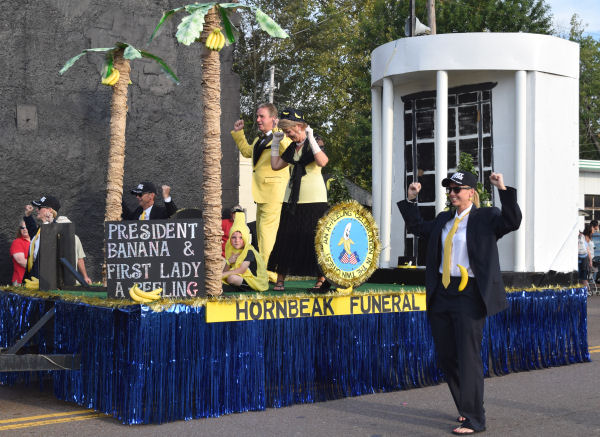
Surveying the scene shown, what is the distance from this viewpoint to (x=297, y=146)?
323 inches

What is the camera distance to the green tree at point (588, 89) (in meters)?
44.4

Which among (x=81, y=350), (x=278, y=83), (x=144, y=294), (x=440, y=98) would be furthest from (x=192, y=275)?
(x=278, y=83)

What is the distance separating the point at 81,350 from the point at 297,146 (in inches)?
109

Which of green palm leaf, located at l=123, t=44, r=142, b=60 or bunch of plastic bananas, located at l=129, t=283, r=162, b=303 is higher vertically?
green palm leaf, located at l=123, t=44, r=142, b=60

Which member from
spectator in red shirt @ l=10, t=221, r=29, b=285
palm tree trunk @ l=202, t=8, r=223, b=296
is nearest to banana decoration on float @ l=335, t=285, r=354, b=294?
palm tree trunk @ l=202, t=8, r=223, b=296

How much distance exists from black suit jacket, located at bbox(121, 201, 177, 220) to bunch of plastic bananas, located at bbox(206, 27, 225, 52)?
3276mm

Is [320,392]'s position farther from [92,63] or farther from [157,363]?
[92,63]

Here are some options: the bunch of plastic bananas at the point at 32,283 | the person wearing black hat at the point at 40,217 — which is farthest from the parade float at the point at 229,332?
the person wearing black hat at the point at 40,217

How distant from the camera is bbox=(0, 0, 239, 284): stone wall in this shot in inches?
474

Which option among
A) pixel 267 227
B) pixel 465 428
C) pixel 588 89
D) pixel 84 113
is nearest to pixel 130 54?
pixel 84 113

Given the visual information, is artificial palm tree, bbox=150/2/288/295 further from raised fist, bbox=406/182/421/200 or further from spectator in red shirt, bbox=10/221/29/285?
spectator in red shirt, bbox=10/221/29/285

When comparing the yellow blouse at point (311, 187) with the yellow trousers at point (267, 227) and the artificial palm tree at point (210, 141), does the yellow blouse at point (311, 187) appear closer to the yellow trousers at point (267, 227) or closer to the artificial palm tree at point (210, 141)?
the yellow trousers at point (267, 227)

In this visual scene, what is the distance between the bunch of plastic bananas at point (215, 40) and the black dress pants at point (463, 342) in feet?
9.20

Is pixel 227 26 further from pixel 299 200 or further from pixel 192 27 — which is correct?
pixel 299 200
